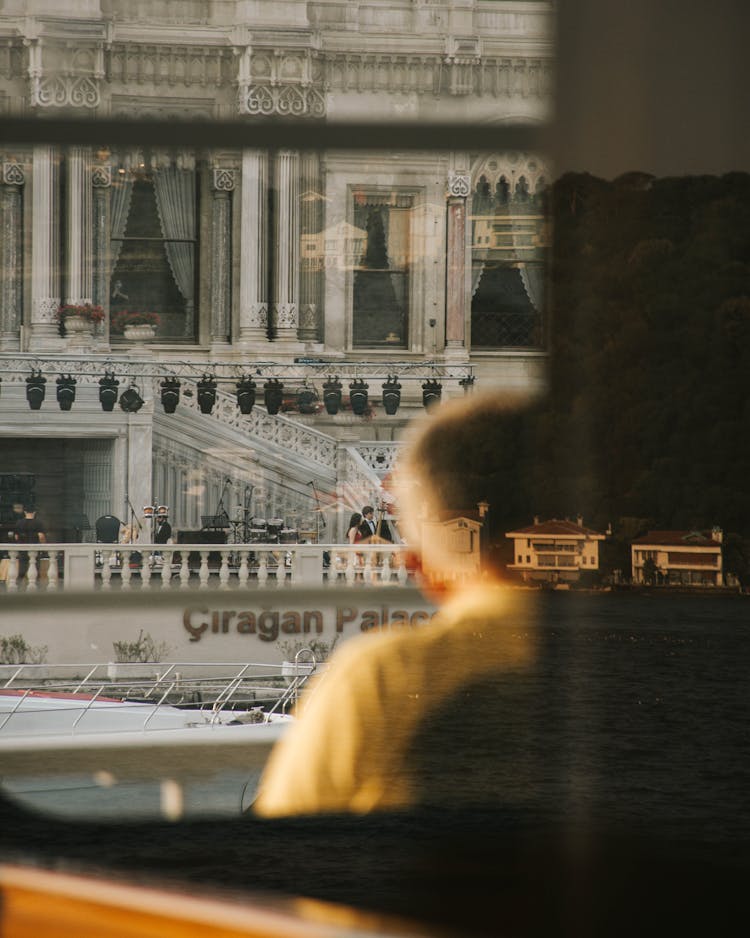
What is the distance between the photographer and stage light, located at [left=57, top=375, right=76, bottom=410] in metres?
1.43

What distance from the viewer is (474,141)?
1383 millimetres

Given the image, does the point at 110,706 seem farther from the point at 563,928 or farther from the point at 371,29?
the point at 371,29

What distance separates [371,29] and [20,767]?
38.3 inches

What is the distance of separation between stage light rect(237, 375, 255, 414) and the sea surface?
0.44 m

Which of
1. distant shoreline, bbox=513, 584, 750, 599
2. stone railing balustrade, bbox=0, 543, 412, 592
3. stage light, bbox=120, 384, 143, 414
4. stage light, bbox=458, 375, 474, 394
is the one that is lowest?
distant shoreline, bbox=513, 584, 750, 599

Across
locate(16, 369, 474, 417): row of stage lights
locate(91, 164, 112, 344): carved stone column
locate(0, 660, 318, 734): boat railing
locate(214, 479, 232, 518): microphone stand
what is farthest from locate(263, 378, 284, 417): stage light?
locate(0, 660, 318, 734): boat railing

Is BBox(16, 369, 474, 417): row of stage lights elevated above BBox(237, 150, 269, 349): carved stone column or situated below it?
below

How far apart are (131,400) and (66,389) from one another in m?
0.08

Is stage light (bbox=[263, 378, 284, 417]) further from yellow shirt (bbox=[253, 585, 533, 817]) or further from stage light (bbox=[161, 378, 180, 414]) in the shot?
yellow shirt (bbox=[253, 585, 533, 817])

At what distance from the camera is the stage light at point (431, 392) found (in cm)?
146

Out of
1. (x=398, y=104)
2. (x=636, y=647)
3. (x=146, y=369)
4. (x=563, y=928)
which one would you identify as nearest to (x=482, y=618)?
(x=636, y=647)

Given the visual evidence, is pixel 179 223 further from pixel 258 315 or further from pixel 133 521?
pixel 133 521

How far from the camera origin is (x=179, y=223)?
1.45 metres

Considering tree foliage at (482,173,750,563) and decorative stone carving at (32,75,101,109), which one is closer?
decorative stone carving at (32,75,101,109)
